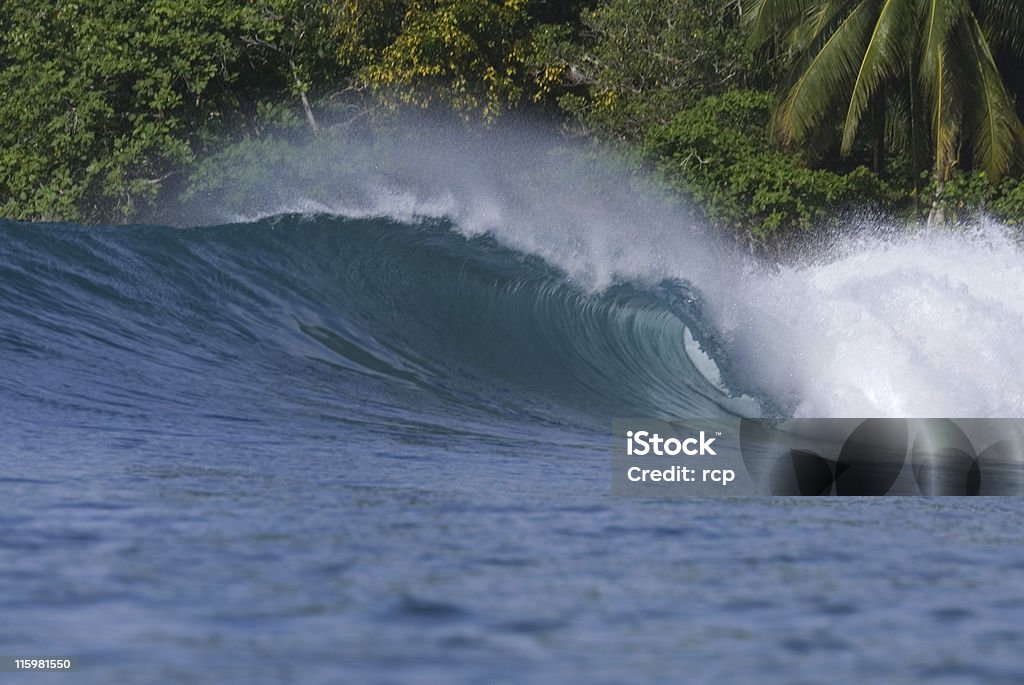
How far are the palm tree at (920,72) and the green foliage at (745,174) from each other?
0.74m

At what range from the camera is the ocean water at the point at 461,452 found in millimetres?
5055

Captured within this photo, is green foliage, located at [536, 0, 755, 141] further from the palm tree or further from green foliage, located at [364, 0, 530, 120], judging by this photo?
the palm tree

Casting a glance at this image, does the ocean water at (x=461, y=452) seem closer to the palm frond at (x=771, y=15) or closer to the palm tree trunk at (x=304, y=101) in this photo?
the palm frond at (x=771, y=15)

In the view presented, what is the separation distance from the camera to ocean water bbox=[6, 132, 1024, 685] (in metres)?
5.05

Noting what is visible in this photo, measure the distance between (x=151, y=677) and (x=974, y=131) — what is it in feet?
66.6

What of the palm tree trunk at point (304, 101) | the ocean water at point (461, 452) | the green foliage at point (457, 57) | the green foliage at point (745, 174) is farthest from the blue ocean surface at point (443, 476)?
the palm tree trunk at point (304, 101)

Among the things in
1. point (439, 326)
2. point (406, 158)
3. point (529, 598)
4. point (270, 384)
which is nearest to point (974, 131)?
point (406, 158)

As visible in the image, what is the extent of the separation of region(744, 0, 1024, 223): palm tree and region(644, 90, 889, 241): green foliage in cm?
74

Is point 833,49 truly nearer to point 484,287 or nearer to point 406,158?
point 406,158

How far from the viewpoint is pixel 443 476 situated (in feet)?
27.0

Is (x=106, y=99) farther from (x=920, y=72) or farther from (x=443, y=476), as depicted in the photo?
(x=443, y=476)
